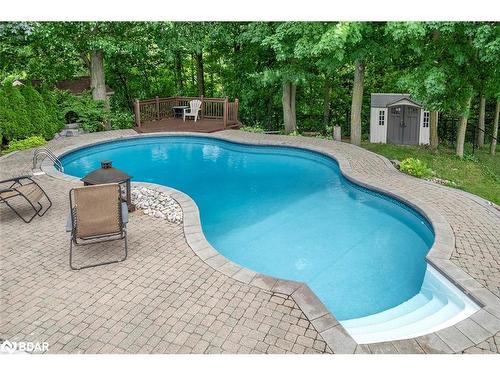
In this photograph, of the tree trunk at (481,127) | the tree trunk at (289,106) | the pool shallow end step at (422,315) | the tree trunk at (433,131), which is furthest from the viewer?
the tree trunk at (289,106)

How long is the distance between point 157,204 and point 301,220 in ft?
9.51

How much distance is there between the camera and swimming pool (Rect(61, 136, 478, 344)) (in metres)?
5.93

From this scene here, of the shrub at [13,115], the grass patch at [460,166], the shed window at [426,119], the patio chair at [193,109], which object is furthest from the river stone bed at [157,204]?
the shed window at [426,119]

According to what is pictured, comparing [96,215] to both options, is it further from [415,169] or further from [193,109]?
[193,109]

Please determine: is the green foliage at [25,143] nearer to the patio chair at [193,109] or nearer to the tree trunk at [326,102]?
the patio chair at [193,109]

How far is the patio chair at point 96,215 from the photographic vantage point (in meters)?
5.36

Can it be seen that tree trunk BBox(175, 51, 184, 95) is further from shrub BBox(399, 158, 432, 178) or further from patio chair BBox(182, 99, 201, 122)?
shrub BBox(399, 158, 432, 178)

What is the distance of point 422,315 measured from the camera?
16.2 feet

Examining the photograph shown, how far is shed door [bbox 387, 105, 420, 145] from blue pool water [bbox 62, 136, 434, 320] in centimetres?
461

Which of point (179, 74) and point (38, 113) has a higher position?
point (179, 74)

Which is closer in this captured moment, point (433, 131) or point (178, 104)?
point (433, 131)

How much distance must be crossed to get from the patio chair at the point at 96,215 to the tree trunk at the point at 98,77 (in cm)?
1152

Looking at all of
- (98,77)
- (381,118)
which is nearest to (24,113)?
(98,77)
